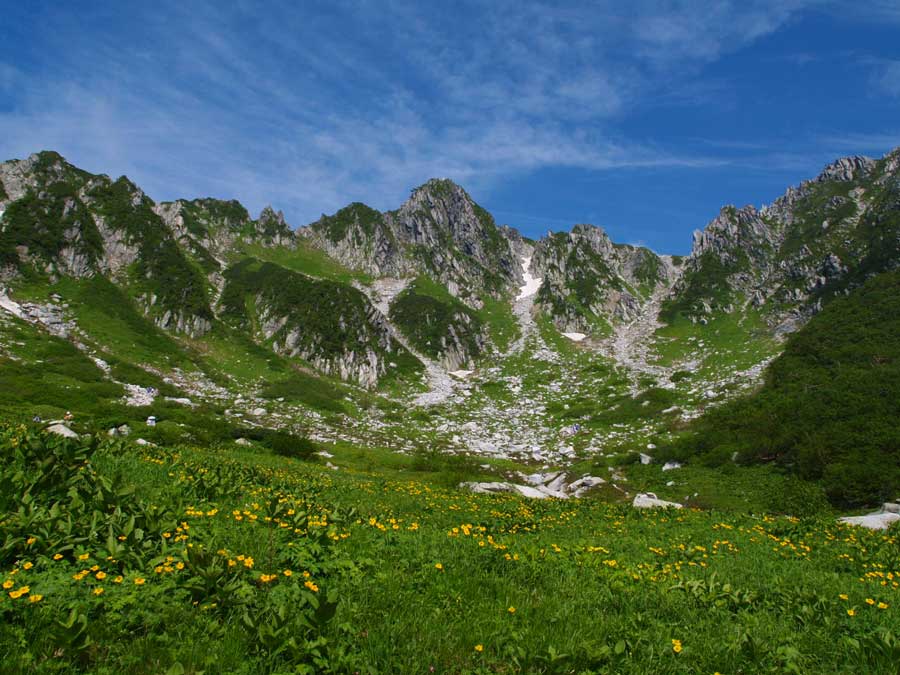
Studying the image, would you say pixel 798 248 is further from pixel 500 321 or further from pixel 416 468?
pixel 416 468

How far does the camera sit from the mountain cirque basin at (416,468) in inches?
190

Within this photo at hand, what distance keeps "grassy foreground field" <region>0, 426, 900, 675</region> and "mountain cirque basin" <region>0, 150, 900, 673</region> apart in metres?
0.04

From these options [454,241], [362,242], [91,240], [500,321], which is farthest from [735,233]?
[91,240]

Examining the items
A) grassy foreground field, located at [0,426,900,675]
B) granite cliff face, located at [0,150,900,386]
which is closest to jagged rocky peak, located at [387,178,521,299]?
granite cliff face, located at [0,150,900,386]

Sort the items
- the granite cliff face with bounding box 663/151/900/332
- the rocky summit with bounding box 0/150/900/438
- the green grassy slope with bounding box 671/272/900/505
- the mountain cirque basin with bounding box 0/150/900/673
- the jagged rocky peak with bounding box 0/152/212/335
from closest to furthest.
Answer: the mountain cirque basin with bounding box 0/150/900/673, the green grassy slope with bounding box 671/272/900/505, the rocky summit with bounding box 0/150/900/438, the jagged rocky peak with bounding box 0/152/212/335, the granite cliff face with bounding box 663/151/900/332

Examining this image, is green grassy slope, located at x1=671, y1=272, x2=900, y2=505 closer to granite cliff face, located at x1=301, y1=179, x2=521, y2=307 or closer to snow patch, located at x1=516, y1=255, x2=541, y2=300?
granite cliff face, located at x1=301, y1=179, x2=521, y2=307

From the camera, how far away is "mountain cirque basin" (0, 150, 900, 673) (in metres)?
4.82

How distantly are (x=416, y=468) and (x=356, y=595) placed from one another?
31406mm

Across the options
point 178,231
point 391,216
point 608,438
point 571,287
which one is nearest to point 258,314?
point 178,231

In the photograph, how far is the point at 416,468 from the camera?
1420 inches

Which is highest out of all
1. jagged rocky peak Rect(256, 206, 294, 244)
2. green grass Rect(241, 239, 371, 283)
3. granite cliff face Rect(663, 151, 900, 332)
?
granite cliff face Rect(663, 151, 900, 332)

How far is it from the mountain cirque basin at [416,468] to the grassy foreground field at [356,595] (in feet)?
0.13

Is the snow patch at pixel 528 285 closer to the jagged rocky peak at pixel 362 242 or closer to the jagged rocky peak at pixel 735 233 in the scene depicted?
the jagged rocky peak at pixel 362 242

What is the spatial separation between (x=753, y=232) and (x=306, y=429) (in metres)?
174
